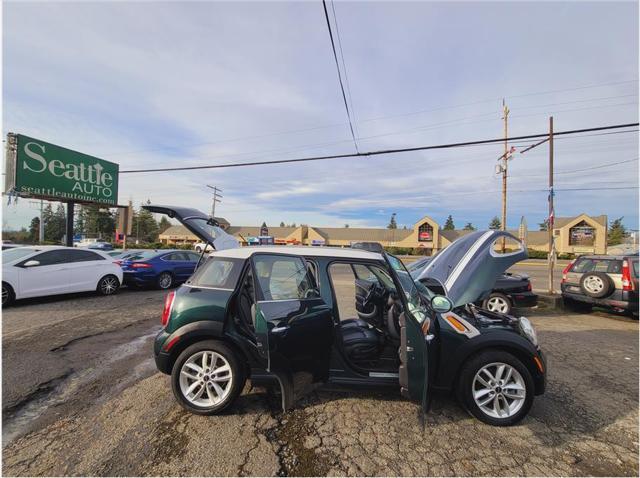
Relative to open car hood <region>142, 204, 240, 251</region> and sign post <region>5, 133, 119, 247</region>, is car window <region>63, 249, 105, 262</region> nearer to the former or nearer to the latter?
open car hood <region>142, 204, 240, 251</region>

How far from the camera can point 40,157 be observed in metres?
13.1

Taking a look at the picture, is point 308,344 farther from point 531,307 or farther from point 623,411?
point 531,307

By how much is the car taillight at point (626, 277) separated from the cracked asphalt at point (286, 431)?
3.81 meters

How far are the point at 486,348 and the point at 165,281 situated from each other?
10.3 meters

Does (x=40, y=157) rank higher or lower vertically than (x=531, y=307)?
higher

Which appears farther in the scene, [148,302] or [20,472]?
[148,302]

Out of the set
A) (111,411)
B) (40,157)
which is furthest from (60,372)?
(40,157)

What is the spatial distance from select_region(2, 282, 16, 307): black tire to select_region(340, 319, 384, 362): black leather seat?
7840 mm

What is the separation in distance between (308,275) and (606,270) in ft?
27.1

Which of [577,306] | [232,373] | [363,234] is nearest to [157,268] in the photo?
[232,373]

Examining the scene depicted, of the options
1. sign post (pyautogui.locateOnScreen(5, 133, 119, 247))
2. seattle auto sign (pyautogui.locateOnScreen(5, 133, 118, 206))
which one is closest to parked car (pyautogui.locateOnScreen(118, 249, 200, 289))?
sign post (pyautogui.locateOnScreen(5, 133, 119, 247))

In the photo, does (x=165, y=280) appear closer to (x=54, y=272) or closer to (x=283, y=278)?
(x=54, y=272)

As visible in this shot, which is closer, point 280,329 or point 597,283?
point 280,329

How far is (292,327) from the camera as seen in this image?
8.30ft
